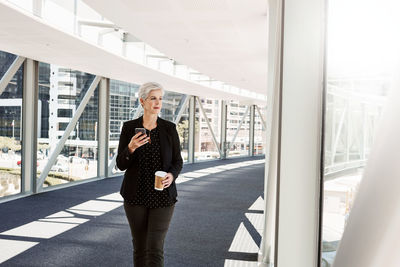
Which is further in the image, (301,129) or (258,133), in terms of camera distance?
(258,133)

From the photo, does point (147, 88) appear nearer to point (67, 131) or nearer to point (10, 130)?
point (10, 130)

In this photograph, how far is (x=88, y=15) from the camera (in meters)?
6.70

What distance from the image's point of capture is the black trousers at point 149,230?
101 inches

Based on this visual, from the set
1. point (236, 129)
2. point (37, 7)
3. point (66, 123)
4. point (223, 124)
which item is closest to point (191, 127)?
point (223, 124)

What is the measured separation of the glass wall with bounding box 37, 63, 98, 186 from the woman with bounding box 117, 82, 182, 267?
6667mm

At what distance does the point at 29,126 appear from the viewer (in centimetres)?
812

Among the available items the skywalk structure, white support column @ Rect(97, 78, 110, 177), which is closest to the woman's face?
the skywalk structure

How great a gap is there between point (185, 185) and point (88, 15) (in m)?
5.21

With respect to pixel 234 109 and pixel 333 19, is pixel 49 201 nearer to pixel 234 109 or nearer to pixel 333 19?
pixel 333 19

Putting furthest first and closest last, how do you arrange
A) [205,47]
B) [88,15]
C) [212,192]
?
1. [212,192]
2. [205,47]
3. [88,15]

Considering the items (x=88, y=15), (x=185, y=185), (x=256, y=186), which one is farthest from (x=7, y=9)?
(x=256, y=186)

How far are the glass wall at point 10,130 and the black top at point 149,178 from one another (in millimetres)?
5993

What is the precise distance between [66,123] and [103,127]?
1608 millimetres

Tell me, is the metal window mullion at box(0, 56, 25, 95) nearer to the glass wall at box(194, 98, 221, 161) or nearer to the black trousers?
the black trousers
